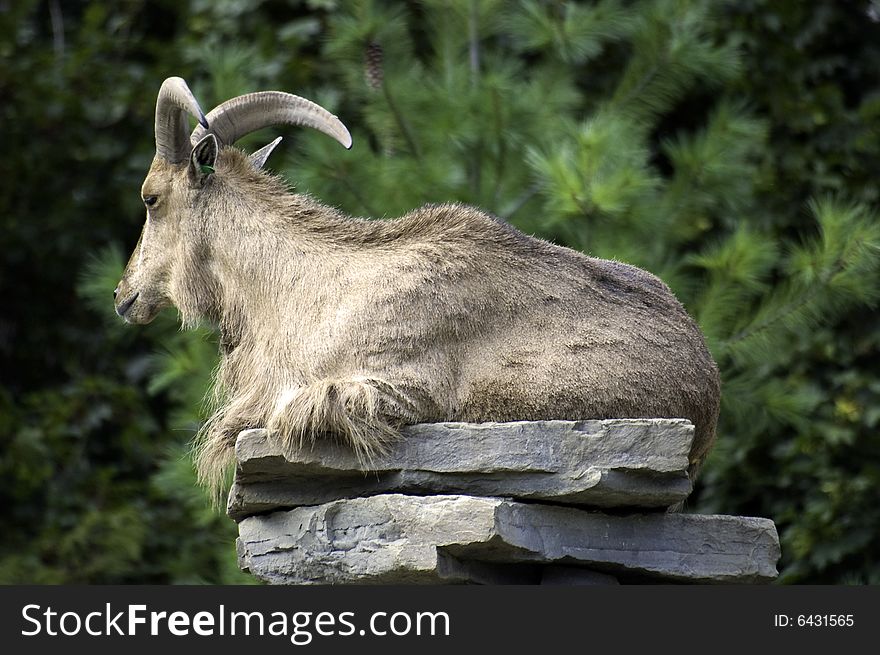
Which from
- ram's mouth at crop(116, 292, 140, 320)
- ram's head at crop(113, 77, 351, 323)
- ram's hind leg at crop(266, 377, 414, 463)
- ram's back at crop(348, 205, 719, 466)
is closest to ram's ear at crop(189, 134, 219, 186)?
ram's head at crop(113, 77, 351, 323)

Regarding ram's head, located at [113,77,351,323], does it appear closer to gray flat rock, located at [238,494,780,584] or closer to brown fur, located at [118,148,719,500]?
brown fur, located at [118,148,719,500]

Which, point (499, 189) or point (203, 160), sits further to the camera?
point (499, 189)

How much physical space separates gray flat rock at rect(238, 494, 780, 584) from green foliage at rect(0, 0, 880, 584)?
2723mm

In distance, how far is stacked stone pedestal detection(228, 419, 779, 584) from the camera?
18.5 feet

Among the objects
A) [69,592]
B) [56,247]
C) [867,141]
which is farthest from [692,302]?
[56,247]

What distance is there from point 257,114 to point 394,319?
1.34 metres

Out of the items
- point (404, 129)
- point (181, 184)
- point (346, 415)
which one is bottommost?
point (346, 415)

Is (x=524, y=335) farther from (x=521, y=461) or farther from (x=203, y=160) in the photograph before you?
(x=203, y=160)

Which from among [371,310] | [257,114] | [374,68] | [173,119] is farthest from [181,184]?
[374,68]

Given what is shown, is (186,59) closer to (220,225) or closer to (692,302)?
(692,302)

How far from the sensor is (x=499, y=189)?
30.1ft

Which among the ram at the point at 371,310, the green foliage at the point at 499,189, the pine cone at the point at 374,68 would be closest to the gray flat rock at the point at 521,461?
the ram at the point at 371,310

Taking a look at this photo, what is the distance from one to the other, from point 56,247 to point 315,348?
756 centimetres

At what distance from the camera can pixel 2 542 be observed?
1257 centimetres
